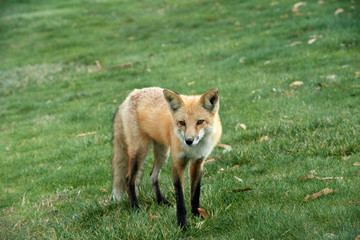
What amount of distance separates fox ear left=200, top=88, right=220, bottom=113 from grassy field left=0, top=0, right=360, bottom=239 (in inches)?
46.0

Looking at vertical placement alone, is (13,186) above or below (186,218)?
below

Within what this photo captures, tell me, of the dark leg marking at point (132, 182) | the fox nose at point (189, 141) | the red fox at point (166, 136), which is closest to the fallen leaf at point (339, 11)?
the red fox at point (166, 136)

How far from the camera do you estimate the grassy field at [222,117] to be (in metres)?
4.51

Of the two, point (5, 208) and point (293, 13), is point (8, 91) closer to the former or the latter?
point (5, 208)

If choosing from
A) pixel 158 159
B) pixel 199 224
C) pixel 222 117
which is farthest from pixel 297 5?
pixel 199 224

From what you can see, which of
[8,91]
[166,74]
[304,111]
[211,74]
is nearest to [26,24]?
[8,91]

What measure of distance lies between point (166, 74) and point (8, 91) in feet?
20.8

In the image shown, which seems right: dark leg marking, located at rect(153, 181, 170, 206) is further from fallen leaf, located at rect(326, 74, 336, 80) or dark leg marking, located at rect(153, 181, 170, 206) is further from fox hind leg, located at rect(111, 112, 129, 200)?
fallen leaf, located at rect(326, 74, 336, 80)

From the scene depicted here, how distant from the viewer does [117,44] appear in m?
19.7

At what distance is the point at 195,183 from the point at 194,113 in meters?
0.97

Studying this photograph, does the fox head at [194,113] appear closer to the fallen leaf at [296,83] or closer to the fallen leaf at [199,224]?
the fallen leaf at [199,224]

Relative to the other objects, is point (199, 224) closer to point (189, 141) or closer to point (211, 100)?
point (189, 141)

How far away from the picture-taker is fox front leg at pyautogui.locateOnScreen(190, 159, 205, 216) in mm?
4832

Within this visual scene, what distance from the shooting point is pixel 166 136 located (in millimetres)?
5168
